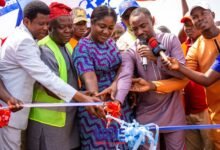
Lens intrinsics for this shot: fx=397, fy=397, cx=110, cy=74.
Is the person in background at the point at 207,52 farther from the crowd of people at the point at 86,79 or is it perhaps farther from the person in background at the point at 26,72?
the person in background at the point at 26,72

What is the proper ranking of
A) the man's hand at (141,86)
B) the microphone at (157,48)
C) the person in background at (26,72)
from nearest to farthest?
the microphone at (157,48)
the person in background at (26,72)
the man's hand at (141,86)

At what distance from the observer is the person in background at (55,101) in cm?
340

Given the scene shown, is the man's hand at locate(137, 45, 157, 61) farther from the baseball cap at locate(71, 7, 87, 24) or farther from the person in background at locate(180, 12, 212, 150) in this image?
the baseball cap at locate(71, 7, 87, 24)

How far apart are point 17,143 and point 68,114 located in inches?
19.5

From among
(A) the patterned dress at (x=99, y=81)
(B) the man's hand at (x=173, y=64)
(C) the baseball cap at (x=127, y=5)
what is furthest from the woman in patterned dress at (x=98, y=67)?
(C) the baseball cap at (x=127, y=5)

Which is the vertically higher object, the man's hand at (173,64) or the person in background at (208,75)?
Result: the man's hand at (173,64)

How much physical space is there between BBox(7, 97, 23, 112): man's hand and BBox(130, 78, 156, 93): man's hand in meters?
→ 0.95

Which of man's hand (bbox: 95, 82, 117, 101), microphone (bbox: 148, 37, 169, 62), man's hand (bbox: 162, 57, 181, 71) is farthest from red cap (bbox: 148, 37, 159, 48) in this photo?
man's hand (bbox: 95, 82, 117, 101)

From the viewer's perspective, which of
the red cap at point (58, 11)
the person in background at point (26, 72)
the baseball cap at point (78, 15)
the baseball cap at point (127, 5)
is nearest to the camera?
the person in background at point (26, 72)

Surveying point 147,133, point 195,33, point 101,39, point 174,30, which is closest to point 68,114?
point 101,39

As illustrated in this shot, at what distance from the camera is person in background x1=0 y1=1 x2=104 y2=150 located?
127 inches

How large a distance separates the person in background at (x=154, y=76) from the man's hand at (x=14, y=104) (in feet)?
2.75

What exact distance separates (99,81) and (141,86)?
14.4 inches

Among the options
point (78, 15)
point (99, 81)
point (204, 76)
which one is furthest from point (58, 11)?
point (78, 15)
